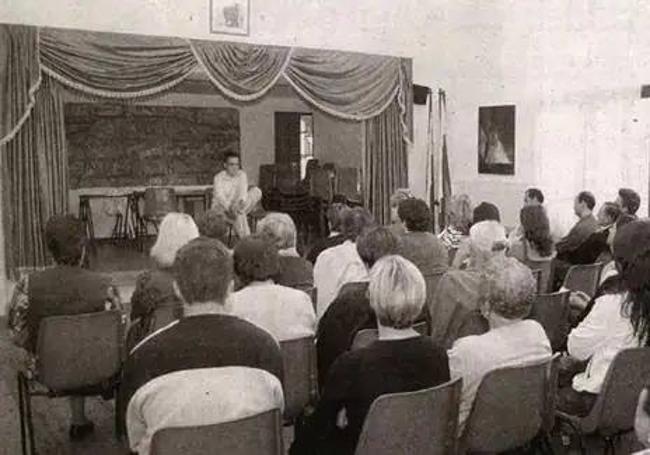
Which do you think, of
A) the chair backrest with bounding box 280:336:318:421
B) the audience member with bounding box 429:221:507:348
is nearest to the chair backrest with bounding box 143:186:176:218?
the audience member with bounding box 429:221:507:348

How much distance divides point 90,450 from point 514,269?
2.57m

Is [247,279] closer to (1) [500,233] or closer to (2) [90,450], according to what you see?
(2) [90,450]

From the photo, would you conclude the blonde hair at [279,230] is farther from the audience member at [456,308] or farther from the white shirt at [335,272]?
the audience member at [456,308]

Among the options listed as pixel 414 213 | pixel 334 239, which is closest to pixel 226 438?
pixel 414 213

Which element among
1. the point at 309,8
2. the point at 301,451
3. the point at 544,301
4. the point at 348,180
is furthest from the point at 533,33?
the point at 301,451

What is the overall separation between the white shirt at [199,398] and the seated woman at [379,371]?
350mm

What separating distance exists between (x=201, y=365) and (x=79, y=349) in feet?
5.07

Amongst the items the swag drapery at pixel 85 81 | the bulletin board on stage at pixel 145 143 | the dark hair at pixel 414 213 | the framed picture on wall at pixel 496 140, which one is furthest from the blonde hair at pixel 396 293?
the bulletin board on stage at pixel 145 143

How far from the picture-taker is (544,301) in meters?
4.12

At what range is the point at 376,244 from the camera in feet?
13.4

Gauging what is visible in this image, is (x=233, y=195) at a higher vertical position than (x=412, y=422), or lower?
higher

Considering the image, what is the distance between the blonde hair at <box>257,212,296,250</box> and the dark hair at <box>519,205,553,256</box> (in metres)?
1.70

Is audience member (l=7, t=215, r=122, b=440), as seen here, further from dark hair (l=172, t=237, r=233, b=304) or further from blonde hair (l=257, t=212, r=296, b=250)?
dark hair (l=172, t=237, r=233, b=304)

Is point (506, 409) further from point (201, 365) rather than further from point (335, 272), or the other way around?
point (335, 272)
